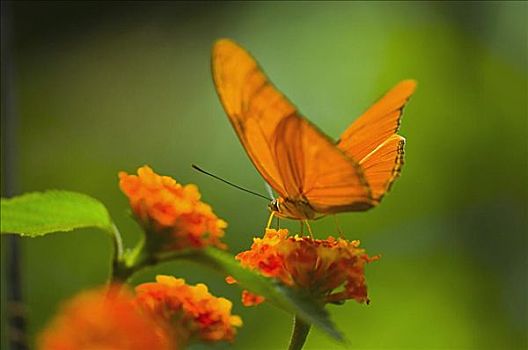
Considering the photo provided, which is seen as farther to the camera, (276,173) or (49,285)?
(49,285)

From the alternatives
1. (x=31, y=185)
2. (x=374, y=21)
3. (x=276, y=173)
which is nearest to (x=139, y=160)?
(x=31, y=185)

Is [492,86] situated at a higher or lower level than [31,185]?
higher

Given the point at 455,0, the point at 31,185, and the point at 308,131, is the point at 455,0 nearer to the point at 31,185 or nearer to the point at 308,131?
the point at 31,185

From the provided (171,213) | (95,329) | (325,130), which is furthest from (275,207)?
(325,130)


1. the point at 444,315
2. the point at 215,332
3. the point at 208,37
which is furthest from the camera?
the point at 208,37

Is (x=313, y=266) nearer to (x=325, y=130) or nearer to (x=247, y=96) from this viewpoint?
(x=247, y=96)

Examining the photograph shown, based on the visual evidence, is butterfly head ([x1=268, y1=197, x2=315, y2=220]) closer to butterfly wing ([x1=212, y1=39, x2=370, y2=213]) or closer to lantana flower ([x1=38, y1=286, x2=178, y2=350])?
butterfly wing ([x1=212, y1=39, x2=370, y2=213])
